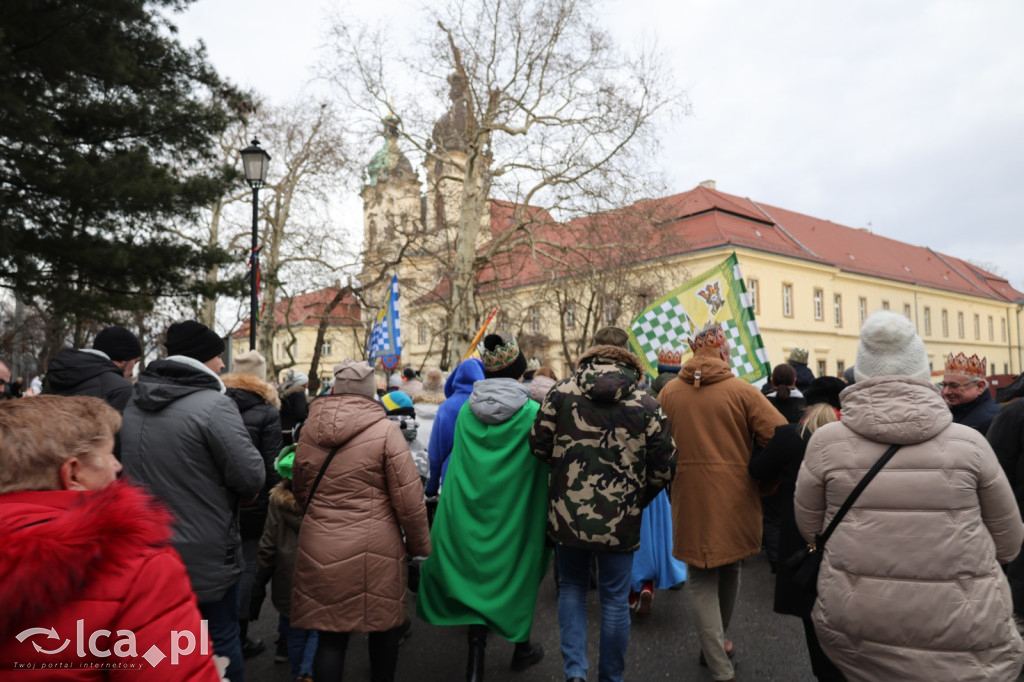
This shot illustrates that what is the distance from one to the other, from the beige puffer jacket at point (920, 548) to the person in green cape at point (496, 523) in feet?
5.86

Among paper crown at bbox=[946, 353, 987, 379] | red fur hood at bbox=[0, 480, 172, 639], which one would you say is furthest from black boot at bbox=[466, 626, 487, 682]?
paper crown at bbox=[946, 353, 987, 379]

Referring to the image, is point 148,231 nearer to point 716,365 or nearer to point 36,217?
point 36,217

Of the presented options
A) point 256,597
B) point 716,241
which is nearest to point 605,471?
point 256,597

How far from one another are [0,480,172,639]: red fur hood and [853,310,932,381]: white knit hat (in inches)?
92.0

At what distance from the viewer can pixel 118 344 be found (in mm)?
4199

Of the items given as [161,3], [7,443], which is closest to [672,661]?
[7,443]

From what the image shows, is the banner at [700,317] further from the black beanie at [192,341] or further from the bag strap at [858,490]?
the bag strap at [858,490]

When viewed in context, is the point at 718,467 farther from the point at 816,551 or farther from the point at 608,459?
the point at 816,551

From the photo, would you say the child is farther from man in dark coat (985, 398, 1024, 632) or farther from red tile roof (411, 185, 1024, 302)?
red tile roof (411, 185, 1024, 302)

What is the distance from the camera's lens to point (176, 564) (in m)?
1.51

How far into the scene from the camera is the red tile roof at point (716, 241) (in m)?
19.8

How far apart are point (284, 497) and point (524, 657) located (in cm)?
174

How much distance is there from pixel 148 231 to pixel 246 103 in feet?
8.92

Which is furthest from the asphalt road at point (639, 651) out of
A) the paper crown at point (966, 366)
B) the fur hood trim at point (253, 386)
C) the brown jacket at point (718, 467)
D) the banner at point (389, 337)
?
the banner at point (389, 337)
